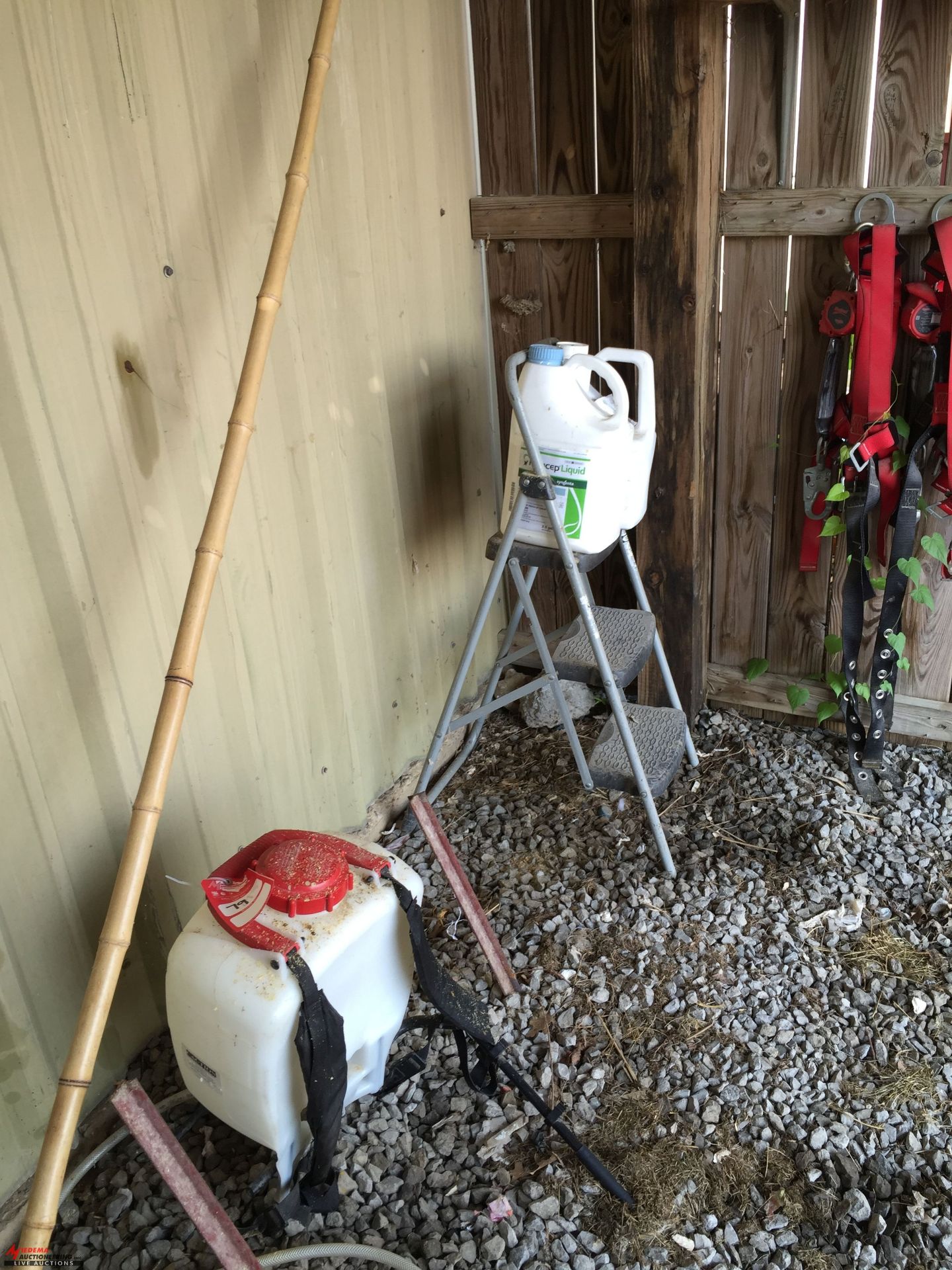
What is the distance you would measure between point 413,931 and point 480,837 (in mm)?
1043

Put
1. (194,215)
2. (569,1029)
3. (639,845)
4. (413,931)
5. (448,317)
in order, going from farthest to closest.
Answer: (448,317)
(639,845)
(569,1029)
(194,215)
(413,931)

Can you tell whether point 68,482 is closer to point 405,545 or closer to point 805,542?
point 405,545

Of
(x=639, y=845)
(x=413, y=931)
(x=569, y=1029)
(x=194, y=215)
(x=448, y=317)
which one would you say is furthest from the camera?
(x=448, y=317)

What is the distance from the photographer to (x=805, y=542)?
279cm

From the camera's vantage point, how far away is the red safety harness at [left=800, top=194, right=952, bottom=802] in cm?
238

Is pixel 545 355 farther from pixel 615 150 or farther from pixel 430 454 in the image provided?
pixel 615 150

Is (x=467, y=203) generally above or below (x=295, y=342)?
above

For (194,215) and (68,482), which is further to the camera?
(194,215)

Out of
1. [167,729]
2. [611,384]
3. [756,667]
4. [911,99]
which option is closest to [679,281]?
[611,384]

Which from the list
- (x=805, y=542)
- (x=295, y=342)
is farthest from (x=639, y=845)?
(x=295, y=342)

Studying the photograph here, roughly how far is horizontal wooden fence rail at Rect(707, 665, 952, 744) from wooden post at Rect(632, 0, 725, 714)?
18cm

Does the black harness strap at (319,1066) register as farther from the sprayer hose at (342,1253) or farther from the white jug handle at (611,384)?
the white jug handle at (611,384)

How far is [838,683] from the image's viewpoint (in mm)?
2879

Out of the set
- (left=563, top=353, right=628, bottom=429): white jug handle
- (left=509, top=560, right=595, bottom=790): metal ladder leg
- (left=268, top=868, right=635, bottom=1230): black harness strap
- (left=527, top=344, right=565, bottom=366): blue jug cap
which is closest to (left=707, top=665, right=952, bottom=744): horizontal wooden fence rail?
(left=509, top=560, right=595, bottom=790): metal ladder leg
